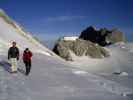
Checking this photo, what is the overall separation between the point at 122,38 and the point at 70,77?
5999 cm

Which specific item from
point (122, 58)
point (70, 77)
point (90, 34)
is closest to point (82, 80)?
point (70, 77)

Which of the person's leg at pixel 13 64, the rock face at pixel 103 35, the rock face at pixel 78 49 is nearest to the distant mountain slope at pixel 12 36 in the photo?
the rock face at pixel 78 49

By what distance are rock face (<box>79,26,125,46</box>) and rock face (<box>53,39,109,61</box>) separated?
948 inches

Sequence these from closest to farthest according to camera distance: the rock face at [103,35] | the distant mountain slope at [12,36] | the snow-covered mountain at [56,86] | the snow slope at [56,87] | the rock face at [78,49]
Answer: the snow slope at [56,87]
the snow-covered mountain at [56,86]
the distant mountain slope at [12,36]
the rock face at [78,49]
the rock face at [103,35]

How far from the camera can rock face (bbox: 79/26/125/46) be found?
8138cm

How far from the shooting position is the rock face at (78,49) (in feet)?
177

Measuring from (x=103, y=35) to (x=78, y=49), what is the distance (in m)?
33.0

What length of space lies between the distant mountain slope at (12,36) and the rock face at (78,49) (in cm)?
739

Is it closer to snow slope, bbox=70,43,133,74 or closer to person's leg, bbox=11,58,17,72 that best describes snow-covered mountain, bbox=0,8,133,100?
person's leg, bbox=11,58,17,72

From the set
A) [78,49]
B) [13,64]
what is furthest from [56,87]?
[78,49]

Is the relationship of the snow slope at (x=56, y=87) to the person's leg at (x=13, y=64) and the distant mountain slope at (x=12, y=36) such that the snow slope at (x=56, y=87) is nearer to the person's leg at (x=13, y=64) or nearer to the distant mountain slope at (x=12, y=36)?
the person's leg at (x=13, y=64)

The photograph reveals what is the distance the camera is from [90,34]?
94.6m

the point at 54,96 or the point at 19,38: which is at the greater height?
the point at 19,38

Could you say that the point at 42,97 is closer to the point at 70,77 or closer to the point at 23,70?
the point at 70,77
